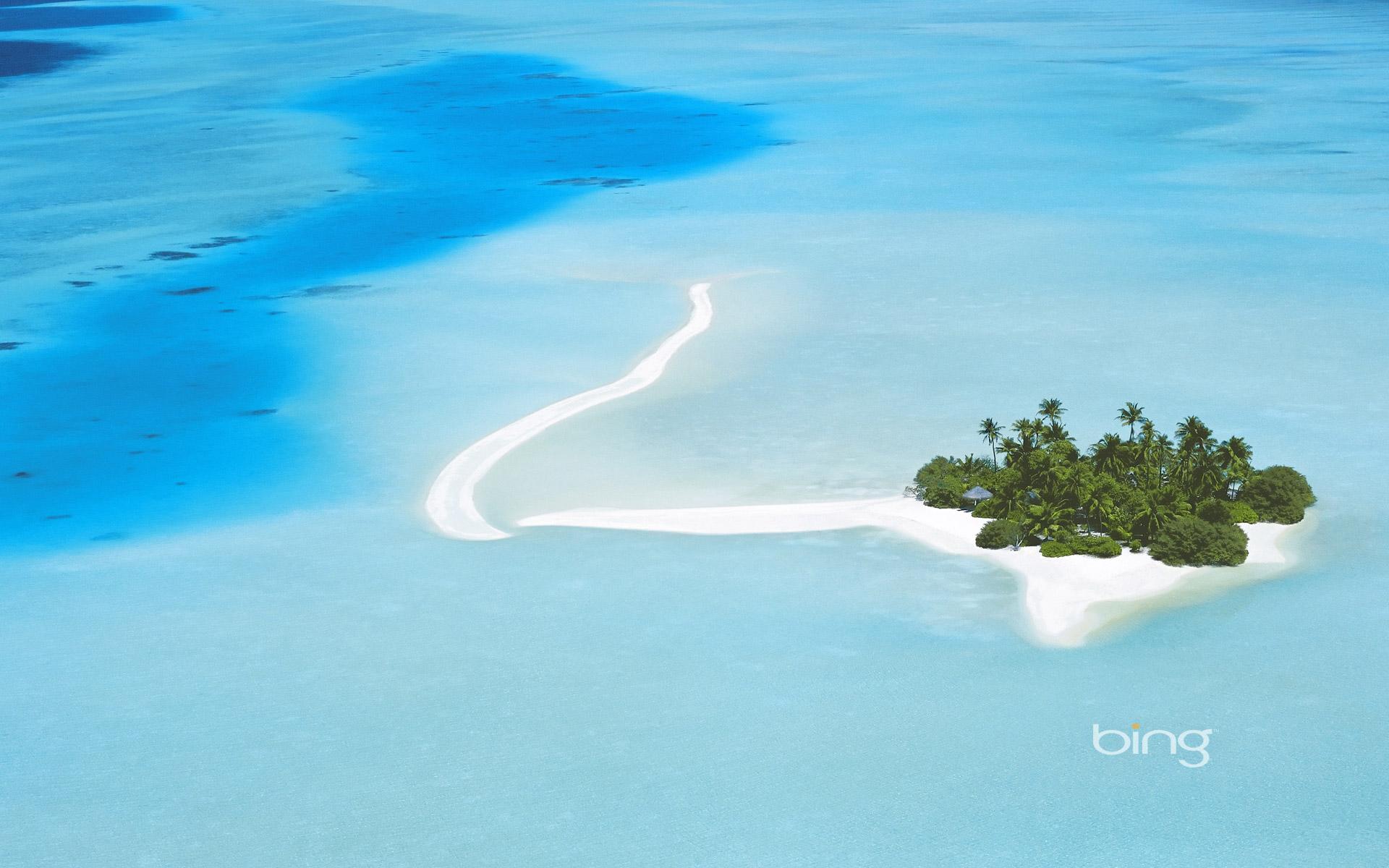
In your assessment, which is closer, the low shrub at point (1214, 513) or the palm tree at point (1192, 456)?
the low shrub at point (1214, 513)

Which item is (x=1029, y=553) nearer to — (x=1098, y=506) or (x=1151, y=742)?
(x=1098, y=506)

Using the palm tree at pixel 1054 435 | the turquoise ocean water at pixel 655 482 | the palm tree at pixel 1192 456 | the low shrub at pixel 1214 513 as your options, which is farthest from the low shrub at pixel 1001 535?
the palm tree at pixel 1192 456

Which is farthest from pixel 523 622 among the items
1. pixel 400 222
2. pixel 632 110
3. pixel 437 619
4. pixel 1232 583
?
pixel 632 110

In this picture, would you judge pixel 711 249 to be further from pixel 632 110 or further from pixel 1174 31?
pixel 1174 31

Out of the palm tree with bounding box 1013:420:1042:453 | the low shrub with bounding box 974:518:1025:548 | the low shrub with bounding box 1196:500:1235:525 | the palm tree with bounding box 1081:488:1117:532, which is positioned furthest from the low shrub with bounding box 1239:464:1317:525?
the low shrub with bounding box 974:518:1025:548

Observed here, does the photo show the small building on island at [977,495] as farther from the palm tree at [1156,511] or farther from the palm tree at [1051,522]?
the palm tree at [1156,511]

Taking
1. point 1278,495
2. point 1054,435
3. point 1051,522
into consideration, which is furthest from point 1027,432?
point 1278,495
